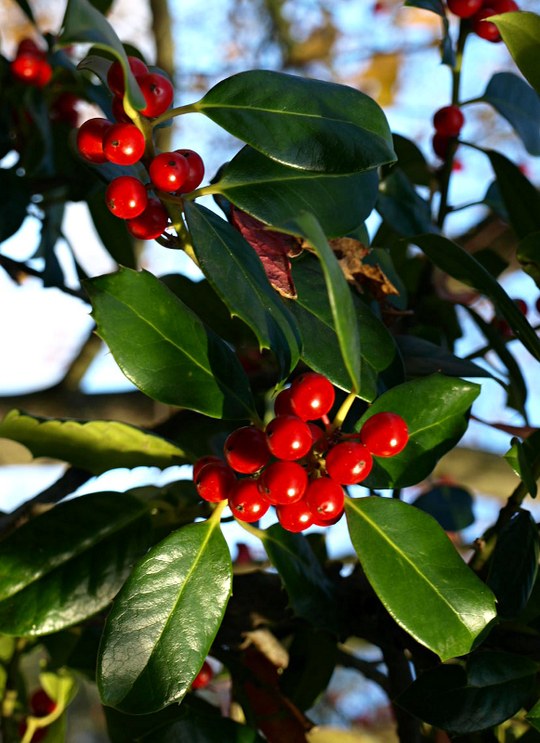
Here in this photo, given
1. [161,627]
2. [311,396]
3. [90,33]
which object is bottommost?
[161,627]

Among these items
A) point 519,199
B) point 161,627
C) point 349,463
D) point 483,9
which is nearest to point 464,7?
point 483,9

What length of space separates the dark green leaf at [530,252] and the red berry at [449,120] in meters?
0.29

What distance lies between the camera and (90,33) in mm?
373

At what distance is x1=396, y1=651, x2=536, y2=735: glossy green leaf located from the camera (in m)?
0.52

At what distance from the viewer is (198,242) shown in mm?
451

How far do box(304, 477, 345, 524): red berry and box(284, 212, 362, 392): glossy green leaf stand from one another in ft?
0.28

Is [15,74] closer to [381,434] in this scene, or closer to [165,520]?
[165,520]

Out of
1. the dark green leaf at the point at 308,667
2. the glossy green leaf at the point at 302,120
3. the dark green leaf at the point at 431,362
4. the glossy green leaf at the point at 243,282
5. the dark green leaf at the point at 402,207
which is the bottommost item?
the dark green leaf at the point at 308,667

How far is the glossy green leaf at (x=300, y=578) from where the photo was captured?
576 mm

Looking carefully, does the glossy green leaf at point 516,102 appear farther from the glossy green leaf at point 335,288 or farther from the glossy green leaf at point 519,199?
the glossy green leaf at point 335,288

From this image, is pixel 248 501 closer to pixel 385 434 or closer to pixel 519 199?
pixel 385 434

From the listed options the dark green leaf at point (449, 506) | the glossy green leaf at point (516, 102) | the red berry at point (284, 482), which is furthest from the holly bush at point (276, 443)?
the dark green leaf at point (449, 506)

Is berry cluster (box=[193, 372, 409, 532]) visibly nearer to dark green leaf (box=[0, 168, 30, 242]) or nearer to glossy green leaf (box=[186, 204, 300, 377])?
glossy green leaf (box=[186, 204, 300, 377])

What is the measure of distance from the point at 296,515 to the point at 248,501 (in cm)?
3
